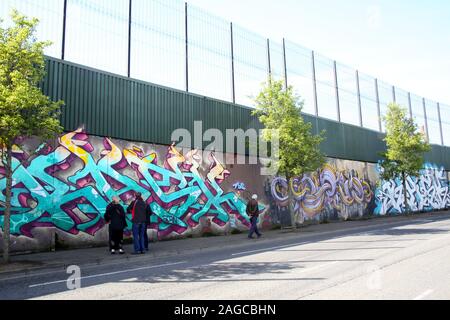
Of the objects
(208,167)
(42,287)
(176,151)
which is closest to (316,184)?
(208,167)

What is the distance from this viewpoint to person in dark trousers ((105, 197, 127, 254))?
11.4 metres

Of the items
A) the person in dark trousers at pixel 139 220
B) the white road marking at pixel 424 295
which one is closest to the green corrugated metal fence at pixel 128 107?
the person in dark trousers at pixel 139 220

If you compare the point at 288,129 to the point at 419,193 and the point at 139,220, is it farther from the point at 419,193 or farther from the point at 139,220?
the point at 419,193

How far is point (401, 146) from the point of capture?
26.8 metres

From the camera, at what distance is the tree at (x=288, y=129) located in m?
17.6

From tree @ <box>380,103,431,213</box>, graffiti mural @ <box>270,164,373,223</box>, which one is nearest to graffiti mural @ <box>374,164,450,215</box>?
tree @ <box>380,103,431,213</box>

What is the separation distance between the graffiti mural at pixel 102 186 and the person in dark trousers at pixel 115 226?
1.73 m

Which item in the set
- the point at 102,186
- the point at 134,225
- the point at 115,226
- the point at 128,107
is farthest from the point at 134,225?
the point at 128,107

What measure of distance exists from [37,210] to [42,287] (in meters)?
5.76

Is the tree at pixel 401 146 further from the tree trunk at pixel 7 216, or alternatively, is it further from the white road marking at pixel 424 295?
the tree trunk at pixel 7 216

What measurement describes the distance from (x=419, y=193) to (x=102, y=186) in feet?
98.9

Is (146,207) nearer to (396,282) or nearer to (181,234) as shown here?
(181,234)

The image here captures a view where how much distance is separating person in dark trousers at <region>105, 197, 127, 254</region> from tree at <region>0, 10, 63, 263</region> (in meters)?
2.83
